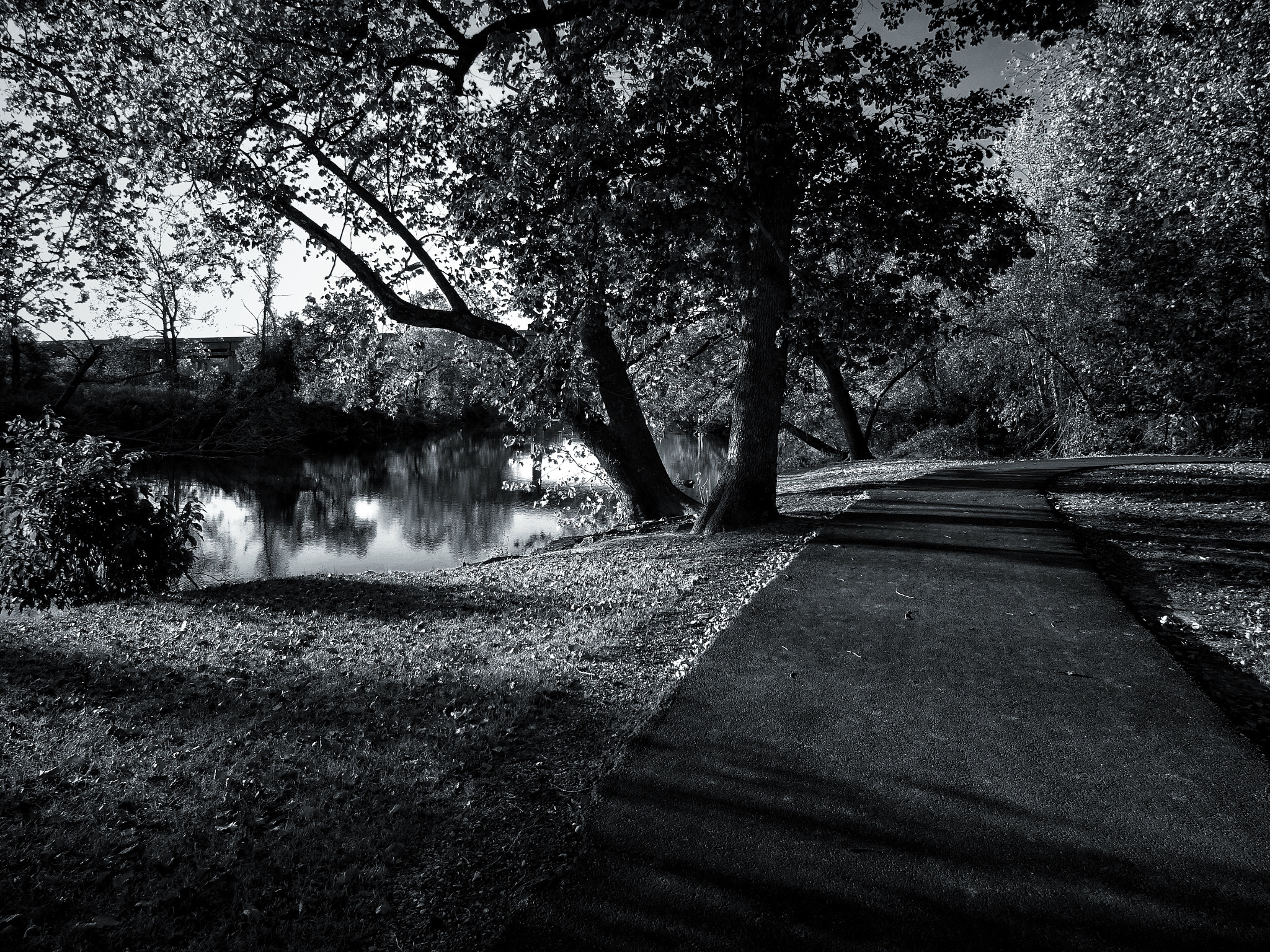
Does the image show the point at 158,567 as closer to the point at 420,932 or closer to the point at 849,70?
the point at 420,932

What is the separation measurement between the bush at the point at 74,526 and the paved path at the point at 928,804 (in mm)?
8883

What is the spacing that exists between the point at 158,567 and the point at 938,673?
10520 millimetres

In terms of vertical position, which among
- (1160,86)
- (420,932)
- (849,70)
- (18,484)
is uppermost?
(1160,86)

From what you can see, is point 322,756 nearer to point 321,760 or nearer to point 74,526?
point 321,760

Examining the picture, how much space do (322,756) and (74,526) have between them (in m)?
8.07

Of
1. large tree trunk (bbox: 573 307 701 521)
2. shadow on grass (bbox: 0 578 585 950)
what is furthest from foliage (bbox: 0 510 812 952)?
large tree trunk (bbox: 573 307 701 521)

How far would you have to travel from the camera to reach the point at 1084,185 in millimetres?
22281

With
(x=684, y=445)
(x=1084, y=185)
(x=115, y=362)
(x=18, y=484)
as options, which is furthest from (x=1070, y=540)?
(x=684, y=445)

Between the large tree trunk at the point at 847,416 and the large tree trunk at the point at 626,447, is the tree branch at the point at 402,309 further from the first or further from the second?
the large tree trunk at the point at 847,416

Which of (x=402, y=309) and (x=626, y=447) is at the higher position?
(x=402, y=309)

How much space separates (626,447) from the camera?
561 inches

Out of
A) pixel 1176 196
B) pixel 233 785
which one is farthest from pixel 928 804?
pixel 1176 196

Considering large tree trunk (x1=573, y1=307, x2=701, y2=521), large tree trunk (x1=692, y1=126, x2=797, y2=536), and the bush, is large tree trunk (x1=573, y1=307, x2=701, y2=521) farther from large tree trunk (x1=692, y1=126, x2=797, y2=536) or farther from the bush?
the bush

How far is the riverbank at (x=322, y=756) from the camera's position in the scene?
9.87 feet
